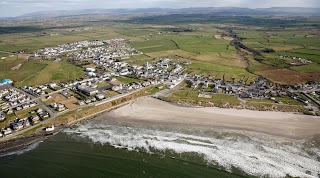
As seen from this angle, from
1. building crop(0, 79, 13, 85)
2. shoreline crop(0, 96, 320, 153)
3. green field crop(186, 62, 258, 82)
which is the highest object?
green field crop(186, 62, 258, 82)

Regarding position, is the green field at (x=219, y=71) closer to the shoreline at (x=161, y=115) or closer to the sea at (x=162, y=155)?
the shoreline at (x=161, y=115)

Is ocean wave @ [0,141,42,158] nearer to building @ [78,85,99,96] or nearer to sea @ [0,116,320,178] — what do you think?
sea @ [0,116,320,178]

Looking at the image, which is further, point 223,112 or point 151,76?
point 151,76

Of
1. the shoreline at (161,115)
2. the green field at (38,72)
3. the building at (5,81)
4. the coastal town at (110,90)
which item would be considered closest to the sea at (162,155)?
Answer: the shoreline at (161,115)

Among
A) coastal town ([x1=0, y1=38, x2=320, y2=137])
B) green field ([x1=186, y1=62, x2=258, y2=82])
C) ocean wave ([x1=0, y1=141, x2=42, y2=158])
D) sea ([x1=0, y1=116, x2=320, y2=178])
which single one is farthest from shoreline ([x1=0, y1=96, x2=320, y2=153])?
→ green field ([x1=186, y1=62, x2=258, y2=82])

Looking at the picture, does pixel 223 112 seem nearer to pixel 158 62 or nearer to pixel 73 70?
A: pixel 158 62

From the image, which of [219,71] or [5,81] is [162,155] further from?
[5,81]

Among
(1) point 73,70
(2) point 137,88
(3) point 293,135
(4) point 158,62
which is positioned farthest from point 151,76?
(3) point 293,135
